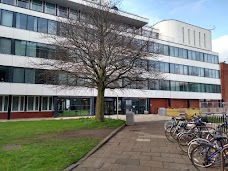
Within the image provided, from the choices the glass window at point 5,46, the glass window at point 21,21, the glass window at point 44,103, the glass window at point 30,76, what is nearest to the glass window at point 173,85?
the glass window at point 44,103

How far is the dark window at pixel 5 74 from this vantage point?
78.6ft

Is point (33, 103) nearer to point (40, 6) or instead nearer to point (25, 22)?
point (25, 22)

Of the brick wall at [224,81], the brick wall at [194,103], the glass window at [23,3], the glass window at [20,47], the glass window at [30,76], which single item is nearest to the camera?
the glass window at [20,47]

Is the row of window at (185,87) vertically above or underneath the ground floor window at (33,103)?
above

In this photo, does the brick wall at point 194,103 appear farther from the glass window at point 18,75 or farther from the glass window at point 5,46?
the glass window at point 5,46

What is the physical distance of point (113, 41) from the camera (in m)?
14.0

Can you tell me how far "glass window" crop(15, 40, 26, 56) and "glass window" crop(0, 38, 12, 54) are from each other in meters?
0.78

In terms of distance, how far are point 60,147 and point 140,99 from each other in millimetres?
29030

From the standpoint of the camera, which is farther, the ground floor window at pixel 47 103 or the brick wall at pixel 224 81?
the brick wall at pixel 224 81

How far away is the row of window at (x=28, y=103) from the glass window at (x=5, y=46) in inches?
216

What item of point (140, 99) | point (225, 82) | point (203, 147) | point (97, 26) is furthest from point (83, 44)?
point (225, 82)

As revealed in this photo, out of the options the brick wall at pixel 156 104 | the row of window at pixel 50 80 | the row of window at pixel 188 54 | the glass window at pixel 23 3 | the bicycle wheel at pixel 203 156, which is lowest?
the bicycle wheel at pixel 203 156

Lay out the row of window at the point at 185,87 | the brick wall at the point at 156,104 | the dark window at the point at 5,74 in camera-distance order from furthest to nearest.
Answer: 1. the row of window at the point at 185,87
2. the brick wall at the point at 156,104
3. the dark window at the point at 5,74

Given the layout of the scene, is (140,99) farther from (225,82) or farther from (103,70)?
(225,82)
